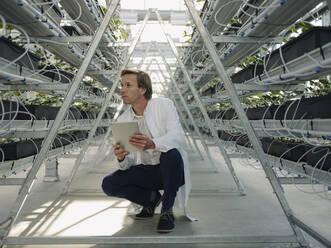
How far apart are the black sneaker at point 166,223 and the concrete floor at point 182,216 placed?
0.04m

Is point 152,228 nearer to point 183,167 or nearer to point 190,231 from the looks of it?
point 190,231

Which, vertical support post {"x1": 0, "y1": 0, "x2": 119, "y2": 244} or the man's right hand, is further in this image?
the man's right hand

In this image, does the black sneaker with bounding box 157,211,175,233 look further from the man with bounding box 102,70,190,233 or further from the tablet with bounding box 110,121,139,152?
the tablet with bounding box 110,121,139,152

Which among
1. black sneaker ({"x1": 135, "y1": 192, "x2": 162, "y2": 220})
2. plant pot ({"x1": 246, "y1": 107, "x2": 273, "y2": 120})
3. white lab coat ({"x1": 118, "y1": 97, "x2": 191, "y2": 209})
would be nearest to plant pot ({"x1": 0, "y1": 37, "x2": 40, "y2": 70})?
white lab coat ({"x1": 118, "y1": 97, "x2": 191, "y2": 209})

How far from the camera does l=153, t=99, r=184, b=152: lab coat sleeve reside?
1.85m

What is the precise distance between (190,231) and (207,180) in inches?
64.8

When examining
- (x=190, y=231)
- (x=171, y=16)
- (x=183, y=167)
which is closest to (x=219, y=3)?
(x=183, y=167)

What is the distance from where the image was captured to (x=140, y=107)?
7.06 feet

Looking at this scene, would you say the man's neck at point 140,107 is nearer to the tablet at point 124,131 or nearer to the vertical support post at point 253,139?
the tablet at point 124,131

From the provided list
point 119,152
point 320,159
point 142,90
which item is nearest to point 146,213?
point 119,152

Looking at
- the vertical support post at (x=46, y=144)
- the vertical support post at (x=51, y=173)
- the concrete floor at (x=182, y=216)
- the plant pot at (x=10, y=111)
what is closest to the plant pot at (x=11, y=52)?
the plant pot at (x=10, y=111)

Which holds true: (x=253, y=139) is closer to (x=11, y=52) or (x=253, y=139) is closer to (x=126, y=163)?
(x=126, y=163)

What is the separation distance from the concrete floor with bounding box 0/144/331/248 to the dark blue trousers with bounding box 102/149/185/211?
170 millimetres

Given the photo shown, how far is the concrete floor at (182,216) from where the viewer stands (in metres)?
1.86
